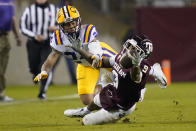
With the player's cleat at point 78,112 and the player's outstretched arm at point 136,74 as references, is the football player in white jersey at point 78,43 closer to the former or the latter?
the player's cleat at point 78,112

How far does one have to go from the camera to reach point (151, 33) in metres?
13.9

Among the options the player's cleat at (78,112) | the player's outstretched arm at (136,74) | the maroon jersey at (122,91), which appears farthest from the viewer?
the player's cleat at (78,112)

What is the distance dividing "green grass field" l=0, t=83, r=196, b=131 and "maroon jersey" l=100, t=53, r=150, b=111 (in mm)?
220

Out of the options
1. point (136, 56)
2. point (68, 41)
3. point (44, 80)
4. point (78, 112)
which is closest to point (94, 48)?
point (68, 41)

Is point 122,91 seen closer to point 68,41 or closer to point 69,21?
point 69,21

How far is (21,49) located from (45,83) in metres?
4.70

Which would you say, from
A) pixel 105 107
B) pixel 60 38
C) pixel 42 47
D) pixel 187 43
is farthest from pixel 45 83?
pixel 187 43

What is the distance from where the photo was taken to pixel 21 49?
14.4m

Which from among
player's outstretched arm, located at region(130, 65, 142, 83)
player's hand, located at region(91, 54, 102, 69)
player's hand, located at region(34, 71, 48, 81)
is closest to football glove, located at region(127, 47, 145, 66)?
player's outstretched arm, located at region(130, 65, 142, 83)

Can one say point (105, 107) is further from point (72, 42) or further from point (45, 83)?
point (45, 83)

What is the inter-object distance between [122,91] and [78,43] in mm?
1145

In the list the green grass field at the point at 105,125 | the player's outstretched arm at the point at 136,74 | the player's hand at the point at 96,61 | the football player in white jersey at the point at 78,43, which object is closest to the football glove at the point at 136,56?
the player's outstretched arm at the point at 136,74

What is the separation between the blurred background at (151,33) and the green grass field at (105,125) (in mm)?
2843

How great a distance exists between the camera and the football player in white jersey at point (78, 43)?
22.3ft
